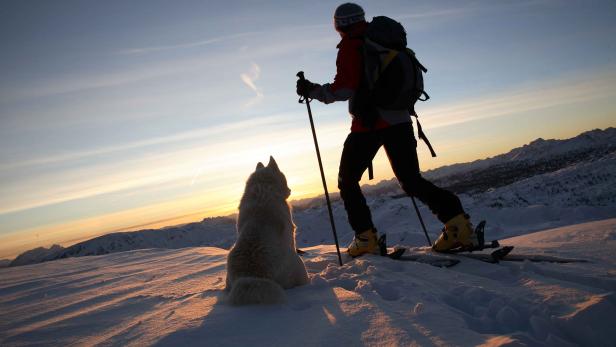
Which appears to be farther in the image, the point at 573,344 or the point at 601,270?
the point at 601,270

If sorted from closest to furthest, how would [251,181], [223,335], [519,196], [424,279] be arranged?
[223,335] < [424,279] < [251,181] < [519,196]

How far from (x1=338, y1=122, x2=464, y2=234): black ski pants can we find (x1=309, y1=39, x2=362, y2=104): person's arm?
65cm

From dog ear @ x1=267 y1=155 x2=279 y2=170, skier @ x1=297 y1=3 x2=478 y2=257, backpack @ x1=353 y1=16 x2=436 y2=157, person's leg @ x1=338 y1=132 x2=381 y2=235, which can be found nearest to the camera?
backpack @ x1=353 y1=16 x2=436 y2=157

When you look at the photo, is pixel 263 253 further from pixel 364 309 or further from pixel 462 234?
pixel 462 234

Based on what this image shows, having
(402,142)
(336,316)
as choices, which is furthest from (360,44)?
(336,316)

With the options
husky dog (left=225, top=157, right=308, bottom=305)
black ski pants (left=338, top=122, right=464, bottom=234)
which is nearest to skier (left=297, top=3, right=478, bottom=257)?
black ski pants (left=338, top=122, right=464, bottom=234)

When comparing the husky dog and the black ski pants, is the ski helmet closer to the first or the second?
the black ski pants

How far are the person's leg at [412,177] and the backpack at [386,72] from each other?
0.32 meters

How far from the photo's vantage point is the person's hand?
197 inches

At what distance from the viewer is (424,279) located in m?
3.62

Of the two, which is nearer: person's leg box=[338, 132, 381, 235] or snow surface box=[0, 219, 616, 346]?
snow surface box=[0, 219, 616, 346]

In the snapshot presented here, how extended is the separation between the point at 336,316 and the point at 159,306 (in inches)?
72.9

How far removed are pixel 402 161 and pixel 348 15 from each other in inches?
81.0

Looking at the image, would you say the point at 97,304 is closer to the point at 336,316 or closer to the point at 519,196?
the point at 336,316
